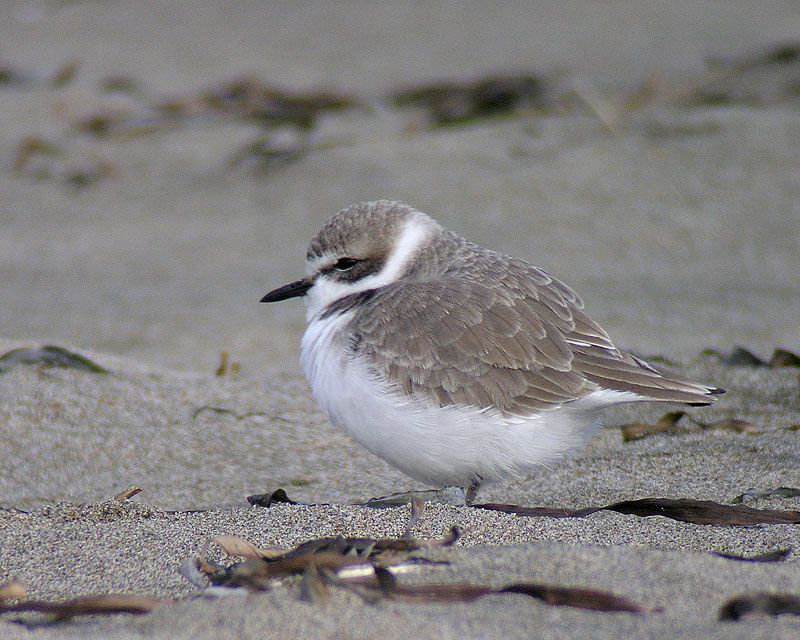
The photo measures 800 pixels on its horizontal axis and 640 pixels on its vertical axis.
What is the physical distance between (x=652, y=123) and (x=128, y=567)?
6405mm

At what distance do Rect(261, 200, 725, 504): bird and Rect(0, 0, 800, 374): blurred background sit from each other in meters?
1.53

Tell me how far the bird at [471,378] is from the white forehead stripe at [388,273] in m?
0.21

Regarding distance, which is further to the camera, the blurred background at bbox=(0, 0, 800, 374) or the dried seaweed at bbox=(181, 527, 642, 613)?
the blurred background at bbox=(0, 0, 800, 374)

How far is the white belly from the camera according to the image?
10.5 ft

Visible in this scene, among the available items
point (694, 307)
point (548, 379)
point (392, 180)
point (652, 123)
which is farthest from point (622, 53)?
point (548, 379)

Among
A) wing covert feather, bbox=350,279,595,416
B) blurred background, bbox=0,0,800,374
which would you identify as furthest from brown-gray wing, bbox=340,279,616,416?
blurred background, bbox=0,0,800,374

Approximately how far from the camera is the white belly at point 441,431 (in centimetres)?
319

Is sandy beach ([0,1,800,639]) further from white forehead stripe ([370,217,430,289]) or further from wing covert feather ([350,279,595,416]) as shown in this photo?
white forehead stripe ([370,217,430,289])

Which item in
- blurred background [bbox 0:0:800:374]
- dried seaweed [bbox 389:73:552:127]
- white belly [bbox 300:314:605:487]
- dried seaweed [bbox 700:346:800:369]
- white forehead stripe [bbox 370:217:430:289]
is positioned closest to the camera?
white belly [bbox 300:314:605:487]

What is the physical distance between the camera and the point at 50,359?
13.7ft

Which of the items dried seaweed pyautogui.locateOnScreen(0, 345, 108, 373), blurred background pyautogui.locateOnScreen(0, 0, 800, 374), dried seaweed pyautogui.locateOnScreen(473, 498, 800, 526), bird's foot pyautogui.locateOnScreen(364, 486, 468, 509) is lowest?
bird's foot pyautogui.locateOnScreen(364, 486, 468, 509)

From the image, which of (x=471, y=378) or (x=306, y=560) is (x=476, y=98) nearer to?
(x=471, y=378)

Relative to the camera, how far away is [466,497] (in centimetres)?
338

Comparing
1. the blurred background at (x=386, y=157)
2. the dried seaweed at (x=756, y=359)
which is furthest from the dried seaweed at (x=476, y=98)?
the dried seaweed at (x=756, y=359)
